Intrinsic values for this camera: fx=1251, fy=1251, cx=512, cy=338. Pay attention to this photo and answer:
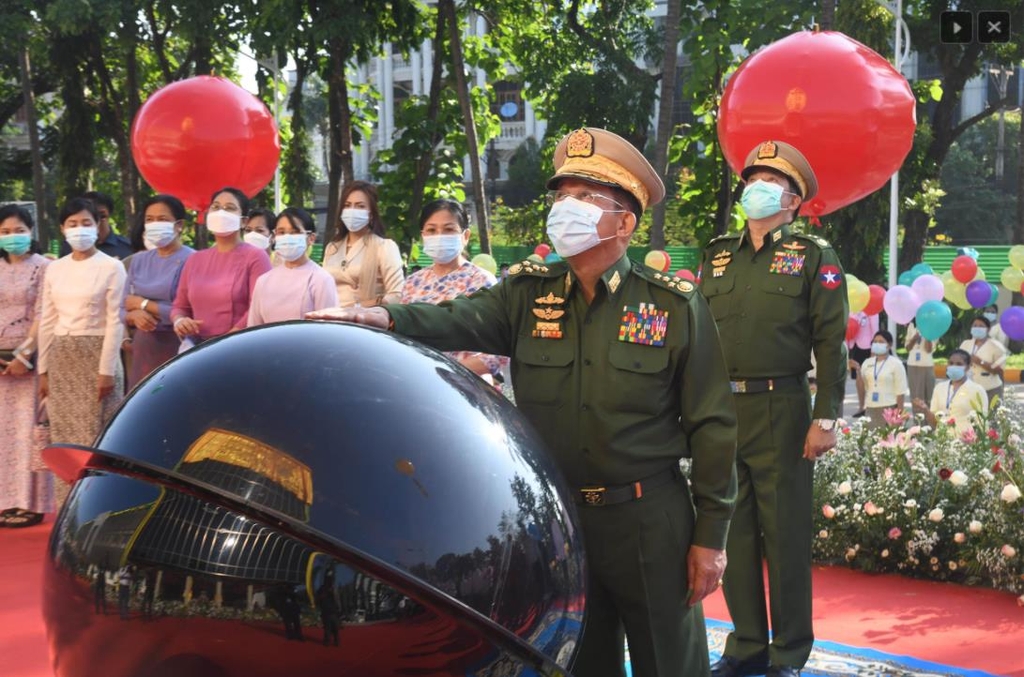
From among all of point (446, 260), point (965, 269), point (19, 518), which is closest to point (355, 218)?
point (446, 260)

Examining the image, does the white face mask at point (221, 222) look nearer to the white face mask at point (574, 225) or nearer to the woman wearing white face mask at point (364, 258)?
the woman wearing white face mask at point (364, 258)

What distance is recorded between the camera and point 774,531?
4.64 metres

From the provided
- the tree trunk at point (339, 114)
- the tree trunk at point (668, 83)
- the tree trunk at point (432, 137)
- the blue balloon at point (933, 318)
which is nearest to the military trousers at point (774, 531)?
the blue balloon at point (933, 318)

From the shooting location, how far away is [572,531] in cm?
218

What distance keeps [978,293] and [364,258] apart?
10145 mm

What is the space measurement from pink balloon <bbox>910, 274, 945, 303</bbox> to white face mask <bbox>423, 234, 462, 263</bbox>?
8.61 metres

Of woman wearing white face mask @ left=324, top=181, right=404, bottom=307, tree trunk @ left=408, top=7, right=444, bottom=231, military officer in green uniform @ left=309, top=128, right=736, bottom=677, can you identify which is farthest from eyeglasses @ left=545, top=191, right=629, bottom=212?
tree trunk @ left=408, top=7, right=444, bottom=231

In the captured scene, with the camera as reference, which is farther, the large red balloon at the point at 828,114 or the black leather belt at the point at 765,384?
the large red balloon at the point at 828,114

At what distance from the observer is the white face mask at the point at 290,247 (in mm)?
5973

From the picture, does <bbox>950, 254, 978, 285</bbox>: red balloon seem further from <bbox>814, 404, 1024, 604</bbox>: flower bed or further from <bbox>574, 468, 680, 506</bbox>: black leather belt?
<bbox>574, 468, 680, 506</bbox>: black leather belt

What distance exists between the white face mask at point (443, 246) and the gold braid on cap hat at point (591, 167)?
2643 millimetres

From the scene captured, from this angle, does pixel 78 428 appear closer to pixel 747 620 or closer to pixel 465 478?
pixel 747 620

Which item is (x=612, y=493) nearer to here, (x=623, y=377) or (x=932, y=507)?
(x=623, y=377)

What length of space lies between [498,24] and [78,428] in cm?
1522
